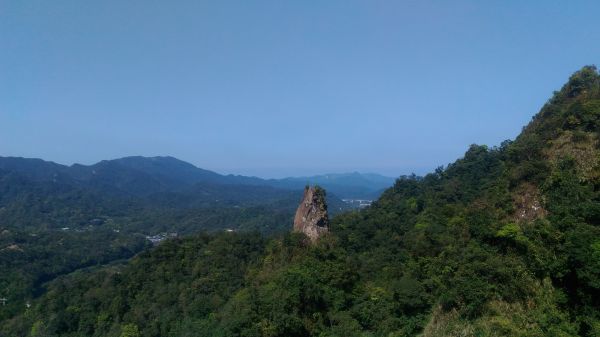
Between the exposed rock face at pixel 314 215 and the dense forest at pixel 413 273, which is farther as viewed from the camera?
the exposed rock face at pixel 314 215

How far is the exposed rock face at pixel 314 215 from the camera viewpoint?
28203mm

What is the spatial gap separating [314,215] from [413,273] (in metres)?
10.4

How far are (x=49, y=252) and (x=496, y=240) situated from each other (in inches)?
2547

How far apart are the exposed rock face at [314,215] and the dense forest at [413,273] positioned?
39.2 inches

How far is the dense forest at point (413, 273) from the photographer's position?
44.0 ft

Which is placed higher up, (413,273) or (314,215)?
(314,215)

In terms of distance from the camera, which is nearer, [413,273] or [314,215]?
[413,273]

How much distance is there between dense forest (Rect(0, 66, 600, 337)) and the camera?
1340 cm

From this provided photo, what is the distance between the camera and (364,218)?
3497 cm

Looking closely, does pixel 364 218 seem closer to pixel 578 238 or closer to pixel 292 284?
pixel 292 284

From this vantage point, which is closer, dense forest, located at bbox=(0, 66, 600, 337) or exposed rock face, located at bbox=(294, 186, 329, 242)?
dense forest, located at bbox=(0, 66, 600, 337)

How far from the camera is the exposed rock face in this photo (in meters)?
28.2

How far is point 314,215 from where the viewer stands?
28.5 metres

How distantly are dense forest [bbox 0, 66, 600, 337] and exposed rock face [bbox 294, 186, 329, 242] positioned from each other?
996mm
